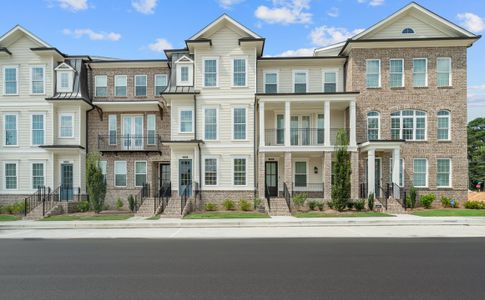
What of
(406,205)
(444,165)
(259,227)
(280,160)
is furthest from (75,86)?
(444,165)

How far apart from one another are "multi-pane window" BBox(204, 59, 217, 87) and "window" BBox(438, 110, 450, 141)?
51.2ft

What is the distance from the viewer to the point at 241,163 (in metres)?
23.7

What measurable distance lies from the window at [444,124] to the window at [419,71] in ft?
7.60

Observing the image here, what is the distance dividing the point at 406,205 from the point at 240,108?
1253 cm

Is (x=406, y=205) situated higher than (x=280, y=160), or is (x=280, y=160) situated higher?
(x=280, y=160)

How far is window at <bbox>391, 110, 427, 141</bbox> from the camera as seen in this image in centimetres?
2356

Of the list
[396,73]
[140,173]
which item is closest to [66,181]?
[140,173]

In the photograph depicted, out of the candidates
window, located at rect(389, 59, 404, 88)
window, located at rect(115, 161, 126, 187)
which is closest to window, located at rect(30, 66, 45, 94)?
window, located at rect(115, 161, 126, 187)

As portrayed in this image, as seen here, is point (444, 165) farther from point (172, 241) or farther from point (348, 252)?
point (172, 241)

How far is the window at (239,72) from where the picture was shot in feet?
78.1

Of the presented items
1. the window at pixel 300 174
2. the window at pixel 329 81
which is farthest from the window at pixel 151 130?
the window at pixel 329 81

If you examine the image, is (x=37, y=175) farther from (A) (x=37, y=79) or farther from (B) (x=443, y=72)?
(B) (x=443, y=72)

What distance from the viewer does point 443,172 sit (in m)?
23.4

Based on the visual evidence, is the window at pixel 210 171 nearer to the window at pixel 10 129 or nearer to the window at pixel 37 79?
the window at pixel 37 79
